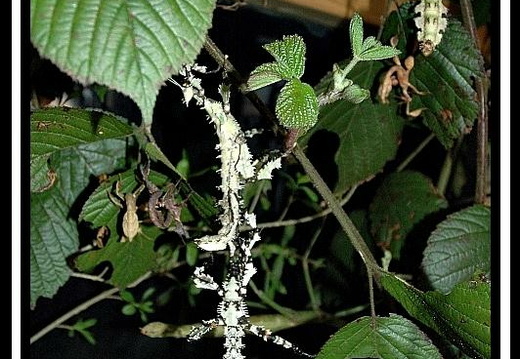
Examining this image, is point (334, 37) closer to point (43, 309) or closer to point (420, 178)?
point (420, 178)

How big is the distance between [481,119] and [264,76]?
290 millimetres

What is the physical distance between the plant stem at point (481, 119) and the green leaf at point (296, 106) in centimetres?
26

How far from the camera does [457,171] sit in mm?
706

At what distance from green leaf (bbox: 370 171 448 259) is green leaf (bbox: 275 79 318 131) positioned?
14.0 inches

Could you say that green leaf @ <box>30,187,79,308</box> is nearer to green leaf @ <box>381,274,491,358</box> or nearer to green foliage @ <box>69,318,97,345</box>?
green foliage @ <box>69,318,97,345</box>

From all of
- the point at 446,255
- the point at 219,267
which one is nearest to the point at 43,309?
the point at 219,267

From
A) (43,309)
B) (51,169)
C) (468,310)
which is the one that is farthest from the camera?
(43,309)

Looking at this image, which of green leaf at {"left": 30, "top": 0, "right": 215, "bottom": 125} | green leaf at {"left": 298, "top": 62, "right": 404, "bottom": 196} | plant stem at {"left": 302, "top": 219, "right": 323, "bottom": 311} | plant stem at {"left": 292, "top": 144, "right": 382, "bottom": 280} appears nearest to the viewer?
green leaf at {"left": 30, "top": 0, "right": 215, "bottom": 125}

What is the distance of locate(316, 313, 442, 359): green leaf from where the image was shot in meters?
0.35

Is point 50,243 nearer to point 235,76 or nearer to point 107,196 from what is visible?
point 107,196

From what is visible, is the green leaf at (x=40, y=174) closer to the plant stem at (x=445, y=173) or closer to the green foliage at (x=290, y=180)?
the green foliage at (x=290, y=180)

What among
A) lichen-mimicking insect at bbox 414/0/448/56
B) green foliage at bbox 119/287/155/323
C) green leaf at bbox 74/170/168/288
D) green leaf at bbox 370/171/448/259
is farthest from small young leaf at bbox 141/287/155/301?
lichen-mimicking insect at bbox 414/0/448/56

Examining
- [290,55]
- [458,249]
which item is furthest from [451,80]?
[290,55]
